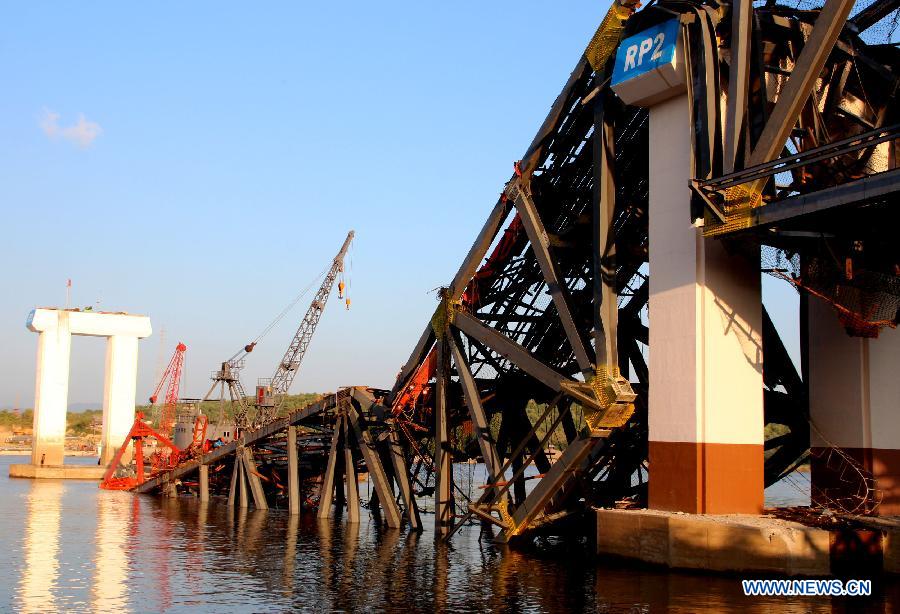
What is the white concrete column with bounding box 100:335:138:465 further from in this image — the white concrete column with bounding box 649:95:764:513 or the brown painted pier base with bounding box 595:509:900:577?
the brown painted pier base with bounding box 595:509:900:577

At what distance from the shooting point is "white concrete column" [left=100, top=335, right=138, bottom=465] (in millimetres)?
130000

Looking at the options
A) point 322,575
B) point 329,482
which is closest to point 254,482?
point 329,482

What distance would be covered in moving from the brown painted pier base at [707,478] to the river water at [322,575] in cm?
226

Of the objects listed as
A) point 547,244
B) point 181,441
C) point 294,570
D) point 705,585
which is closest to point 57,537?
point 294,570

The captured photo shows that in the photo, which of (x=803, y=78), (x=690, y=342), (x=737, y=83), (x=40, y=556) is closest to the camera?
(x=803, y=78)

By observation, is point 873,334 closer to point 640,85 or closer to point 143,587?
point 640,85

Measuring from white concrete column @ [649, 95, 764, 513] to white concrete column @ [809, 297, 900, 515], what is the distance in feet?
13.3

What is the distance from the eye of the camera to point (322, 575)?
33.9 meters

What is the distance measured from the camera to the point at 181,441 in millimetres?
98875

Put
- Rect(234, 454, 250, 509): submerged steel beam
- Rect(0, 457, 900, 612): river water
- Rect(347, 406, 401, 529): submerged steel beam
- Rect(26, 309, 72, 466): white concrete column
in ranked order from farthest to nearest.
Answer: Rect(26, 309, 72, 466): white concrete column
Rect(234, 454, 250, 509): submerged steel beam
Rect(347, 406, 401, 529): submerged steel beam
Rect(0, 457, 900, 612): river water

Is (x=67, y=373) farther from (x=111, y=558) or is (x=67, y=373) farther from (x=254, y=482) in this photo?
(x=111, y=558)

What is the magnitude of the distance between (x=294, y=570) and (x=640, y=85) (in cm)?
1999

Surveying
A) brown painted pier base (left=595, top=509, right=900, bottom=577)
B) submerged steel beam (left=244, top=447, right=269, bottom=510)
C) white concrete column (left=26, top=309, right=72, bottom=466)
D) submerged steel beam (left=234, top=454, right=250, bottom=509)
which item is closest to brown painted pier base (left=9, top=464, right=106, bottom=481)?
white concrete column (left=26, top=309, right=72, bottom=466)

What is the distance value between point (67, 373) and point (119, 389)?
6666 mm
